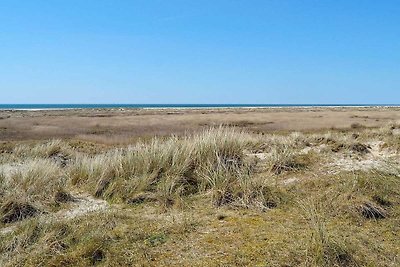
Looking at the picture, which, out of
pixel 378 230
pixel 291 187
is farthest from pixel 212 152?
pixel 378 230

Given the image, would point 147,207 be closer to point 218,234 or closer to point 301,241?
point 218,234

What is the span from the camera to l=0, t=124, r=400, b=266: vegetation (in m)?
4.71

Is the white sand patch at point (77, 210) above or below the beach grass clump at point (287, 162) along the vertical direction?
below

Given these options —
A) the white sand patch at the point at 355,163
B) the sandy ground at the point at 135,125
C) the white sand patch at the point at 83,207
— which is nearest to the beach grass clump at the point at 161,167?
the white sand patch at the point at 83,207

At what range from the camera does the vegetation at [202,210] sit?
15.5ft

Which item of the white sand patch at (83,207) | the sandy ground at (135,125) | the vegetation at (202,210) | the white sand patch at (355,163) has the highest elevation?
the white sand patch at (355,163)

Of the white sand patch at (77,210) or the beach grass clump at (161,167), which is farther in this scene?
the beach grass clump at (161,167)

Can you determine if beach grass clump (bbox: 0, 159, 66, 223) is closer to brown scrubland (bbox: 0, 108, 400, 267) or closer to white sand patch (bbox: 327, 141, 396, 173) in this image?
brown scrubland (bbox: 0, 108, 400, 267)

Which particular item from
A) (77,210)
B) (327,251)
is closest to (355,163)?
(327,251)

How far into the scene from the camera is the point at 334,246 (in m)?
4.47

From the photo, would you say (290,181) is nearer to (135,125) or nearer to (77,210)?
(77,210)

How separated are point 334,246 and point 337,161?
588 centimetres

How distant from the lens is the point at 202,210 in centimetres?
664

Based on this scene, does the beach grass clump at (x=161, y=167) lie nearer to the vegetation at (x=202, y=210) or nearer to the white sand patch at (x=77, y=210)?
the vegetation at (x=202, y=210)
